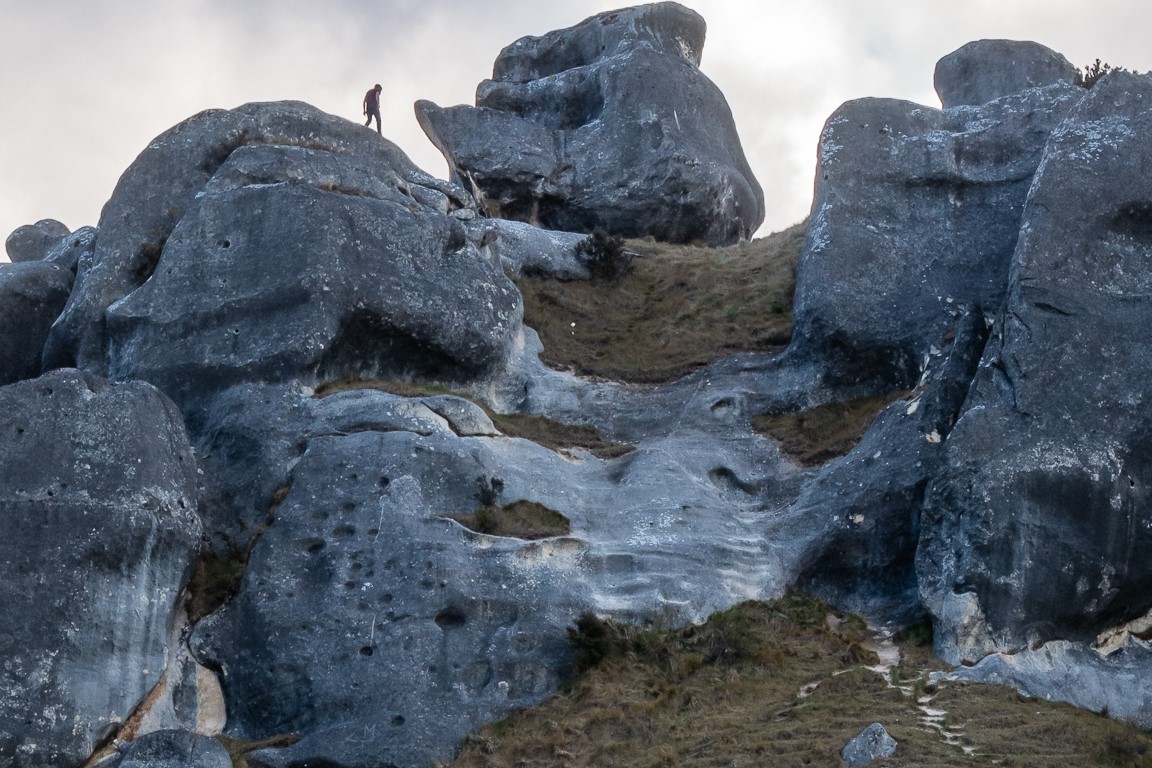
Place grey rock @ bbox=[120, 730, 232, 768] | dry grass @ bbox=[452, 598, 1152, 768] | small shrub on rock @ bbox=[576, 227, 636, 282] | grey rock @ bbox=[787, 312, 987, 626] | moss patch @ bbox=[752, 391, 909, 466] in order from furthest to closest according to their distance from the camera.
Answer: small shrub on rock @ bbox=[576, 227, 636, 282] < moss patch @ bbox=[752, 391, 909, 466] < grey rock @ bbox=[787, 312, 987, 626] < grey rock @ bbox=[120, 730, 232, 768] < dry grass @ bbox=[452, 598, 1152, 768]

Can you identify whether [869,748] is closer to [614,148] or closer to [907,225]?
[907,225]

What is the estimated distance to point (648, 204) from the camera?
4097 cm

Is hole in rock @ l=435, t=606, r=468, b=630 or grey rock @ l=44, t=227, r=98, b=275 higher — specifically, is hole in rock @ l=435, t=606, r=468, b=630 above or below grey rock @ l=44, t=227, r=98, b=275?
below

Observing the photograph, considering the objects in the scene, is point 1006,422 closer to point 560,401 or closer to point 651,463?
point 651,463

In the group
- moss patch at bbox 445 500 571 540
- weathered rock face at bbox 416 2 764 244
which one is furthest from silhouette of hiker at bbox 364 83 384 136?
moss patch at bbox 445 500 571 540

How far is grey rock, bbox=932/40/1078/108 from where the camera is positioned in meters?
39.9

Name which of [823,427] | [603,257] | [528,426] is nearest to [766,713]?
[823,427]

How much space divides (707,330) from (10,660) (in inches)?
570

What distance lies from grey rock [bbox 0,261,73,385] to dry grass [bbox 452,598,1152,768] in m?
12.5

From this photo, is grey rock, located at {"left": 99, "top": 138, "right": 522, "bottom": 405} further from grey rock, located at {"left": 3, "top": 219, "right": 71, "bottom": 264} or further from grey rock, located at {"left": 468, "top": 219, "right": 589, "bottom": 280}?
Result: grey rock, located at {"left": 3, "top": 219, "right": 71, "bottom": 264}

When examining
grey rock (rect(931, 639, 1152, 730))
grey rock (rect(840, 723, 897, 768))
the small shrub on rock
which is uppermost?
the small shrub on rock

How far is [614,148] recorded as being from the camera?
4144 cm

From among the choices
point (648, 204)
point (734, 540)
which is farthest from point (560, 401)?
point (648, 204)

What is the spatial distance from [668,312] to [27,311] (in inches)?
435
